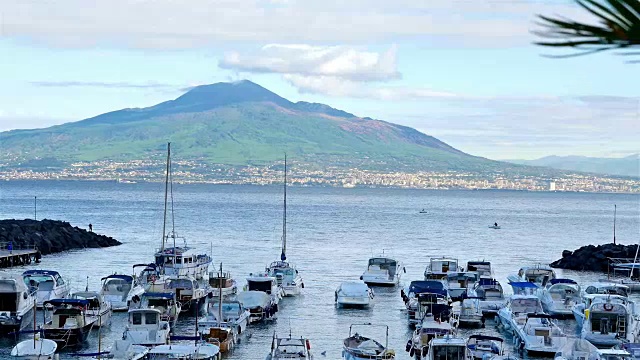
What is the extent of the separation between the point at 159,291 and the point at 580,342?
20326 millimetres

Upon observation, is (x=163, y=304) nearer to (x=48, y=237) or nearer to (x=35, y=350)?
(x=35, y=350)

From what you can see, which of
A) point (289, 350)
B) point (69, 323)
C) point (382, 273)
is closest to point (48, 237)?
point (382, 273)

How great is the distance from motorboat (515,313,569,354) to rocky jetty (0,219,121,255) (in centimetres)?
4587

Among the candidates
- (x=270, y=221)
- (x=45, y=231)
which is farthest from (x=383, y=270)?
(x=270, y=221)

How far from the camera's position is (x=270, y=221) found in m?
132

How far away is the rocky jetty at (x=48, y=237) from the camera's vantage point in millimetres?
75438

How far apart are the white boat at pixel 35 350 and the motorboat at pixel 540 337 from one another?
54.2 feet

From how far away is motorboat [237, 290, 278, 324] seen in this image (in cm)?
4166

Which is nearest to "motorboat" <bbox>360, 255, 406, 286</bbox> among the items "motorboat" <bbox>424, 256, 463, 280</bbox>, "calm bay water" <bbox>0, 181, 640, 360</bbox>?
"calm bay water" <bbox>0, 181, 640, 360</bbox>

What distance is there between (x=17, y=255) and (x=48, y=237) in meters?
11.9

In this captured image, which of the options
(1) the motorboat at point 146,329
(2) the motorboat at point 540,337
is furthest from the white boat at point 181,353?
(2) the motorboat at point 540,337

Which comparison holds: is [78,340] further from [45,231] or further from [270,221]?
[270,221]

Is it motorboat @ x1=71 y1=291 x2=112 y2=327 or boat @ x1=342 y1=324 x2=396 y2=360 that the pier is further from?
boat @ x1=342 y1=324 x2=396 y2=360

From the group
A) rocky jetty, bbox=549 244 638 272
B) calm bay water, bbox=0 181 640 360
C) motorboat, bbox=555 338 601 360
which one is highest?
motorboat, bbox=555 338 601 360
